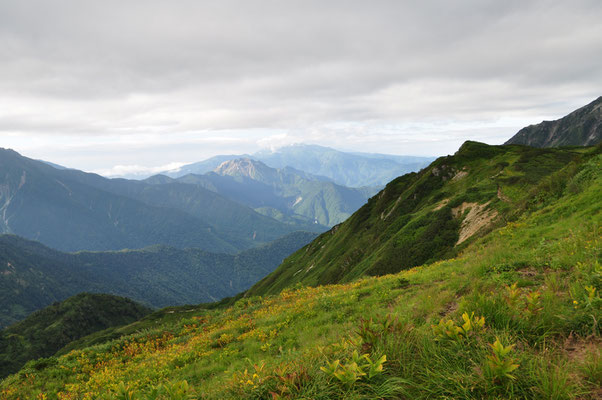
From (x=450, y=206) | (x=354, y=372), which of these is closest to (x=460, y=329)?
(x=354, y=372)

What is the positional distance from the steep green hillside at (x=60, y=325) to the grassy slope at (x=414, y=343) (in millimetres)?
195384

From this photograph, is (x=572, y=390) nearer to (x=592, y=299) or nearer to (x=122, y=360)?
(x=592, y=299)

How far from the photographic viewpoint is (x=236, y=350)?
442 inches

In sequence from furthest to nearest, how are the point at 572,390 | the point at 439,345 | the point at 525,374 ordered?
the point at 439,345, the point at 525,374, the point at 572,390

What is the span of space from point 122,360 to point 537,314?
58.5ft

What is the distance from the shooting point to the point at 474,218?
36.1m

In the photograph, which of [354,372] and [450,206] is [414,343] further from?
[450,206]

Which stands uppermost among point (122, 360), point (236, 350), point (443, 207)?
point (443, 207)

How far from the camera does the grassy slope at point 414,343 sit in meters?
3.74

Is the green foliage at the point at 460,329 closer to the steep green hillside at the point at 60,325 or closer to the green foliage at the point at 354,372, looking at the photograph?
the green foliage at the point at 354,372

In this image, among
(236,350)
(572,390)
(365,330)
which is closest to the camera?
(572,390)

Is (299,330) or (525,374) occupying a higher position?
(525,374)

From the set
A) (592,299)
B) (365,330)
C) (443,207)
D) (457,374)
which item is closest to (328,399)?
(365,330)

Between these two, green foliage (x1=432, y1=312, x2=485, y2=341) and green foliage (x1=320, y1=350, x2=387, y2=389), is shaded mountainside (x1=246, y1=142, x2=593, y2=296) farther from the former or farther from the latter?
green foliage (x1=320, y1=350, x2=387, y2=389)
